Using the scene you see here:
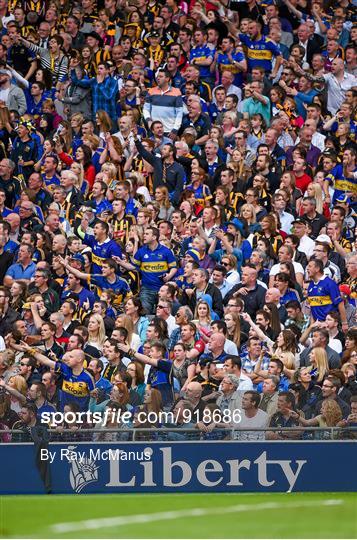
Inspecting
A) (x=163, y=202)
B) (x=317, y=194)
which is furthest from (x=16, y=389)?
(x=317, y=194)

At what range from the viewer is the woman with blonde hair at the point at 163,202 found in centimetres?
1920

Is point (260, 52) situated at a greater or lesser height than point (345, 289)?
greater

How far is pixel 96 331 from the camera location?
16.6 meters

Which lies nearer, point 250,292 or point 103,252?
point 250,292

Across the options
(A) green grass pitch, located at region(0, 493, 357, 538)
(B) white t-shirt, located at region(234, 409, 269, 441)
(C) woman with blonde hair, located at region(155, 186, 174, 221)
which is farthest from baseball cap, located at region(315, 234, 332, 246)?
(A) green grass pitch, located at region(0, 493, 357, 538)

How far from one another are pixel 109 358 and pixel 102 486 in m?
1.94

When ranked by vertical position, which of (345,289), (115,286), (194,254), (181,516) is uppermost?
(181,516)

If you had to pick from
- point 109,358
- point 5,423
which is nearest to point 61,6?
point 109,358

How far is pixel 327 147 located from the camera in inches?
785

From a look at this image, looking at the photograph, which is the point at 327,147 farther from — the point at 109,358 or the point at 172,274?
the point at 109,358

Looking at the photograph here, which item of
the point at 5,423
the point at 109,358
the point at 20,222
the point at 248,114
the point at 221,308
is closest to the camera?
the point at 5,423

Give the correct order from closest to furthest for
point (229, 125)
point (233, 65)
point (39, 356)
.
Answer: point (39, 356)
point (229, 125)
point (233, 65)
